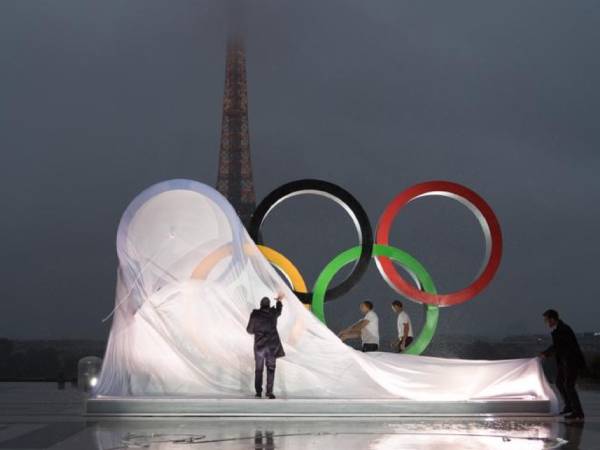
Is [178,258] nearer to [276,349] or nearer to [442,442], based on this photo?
[276,349]

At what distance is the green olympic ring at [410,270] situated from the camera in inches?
680

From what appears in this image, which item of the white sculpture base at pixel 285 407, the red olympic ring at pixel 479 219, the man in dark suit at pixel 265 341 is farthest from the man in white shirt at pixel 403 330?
the man in dark suit at pixel 265 341

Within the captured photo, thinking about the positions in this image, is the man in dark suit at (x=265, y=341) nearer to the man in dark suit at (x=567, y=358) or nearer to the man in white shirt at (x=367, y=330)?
the man in white shirt at (x=367, y=330)

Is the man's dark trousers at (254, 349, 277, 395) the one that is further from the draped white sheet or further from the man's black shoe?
the man's black shoe

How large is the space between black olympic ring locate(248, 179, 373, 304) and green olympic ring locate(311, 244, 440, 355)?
0.54ft

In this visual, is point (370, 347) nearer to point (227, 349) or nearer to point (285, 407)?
point (227, 349)

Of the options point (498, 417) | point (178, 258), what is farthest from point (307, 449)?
point (178, 258)

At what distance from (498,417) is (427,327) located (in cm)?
414

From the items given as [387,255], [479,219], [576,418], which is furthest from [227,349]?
[479,219]

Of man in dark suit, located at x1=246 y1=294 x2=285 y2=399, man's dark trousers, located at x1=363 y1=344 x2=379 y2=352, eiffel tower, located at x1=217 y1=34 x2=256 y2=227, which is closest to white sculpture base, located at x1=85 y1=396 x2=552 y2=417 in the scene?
man in dark suit, located at x1=246 y1=294 x2=285 y2=399

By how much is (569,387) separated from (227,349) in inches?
210

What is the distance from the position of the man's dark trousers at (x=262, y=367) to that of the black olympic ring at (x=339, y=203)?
399cm

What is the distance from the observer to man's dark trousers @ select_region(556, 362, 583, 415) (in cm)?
1290

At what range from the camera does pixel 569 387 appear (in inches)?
511
